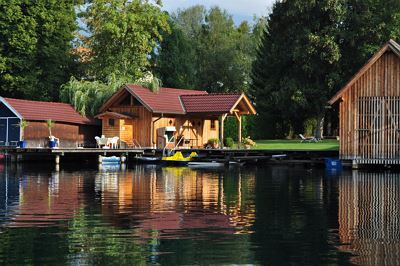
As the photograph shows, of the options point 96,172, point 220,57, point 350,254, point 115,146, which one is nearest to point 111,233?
point 350,254

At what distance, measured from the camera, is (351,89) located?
45656 mm

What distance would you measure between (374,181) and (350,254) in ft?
71.0

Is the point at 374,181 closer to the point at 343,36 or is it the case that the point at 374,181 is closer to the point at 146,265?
the point at 146,265

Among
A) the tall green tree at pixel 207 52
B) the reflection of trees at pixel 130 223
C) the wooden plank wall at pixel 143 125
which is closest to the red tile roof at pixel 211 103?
the wooden plank wall at pixel 143 125

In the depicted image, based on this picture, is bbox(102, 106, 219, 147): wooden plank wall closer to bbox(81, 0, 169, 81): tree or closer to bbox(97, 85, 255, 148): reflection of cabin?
bbox(97, 85, 255, 148): reflection of cabin

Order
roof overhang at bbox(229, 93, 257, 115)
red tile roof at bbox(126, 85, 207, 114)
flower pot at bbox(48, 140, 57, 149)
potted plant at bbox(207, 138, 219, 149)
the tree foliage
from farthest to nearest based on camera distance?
the tree foliage, potted plant at bbox(207, 138, 219, 149), roof overhang at bbox(229, 93, 257, 115), red tile roof at bbox(126, 85, 207, 114), flower pot at bbox(48, 140, 57, 149)

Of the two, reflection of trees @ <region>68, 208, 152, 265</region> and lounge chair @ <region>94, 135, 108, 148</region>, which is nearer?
reflection of trees @ <region>68, 208, 152, 265</region>

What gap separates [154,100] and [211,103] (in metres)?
4.45

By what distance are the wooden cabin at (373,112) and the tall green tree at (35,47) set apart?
29.6 m

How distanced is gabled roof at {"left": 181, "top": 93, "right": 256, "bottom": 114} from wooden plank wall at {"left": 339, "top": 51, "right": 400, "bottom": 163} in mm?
12011

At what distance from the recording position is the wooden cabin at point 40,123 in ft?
180

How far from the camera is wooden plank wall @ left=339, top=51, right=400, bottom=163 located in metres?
45.0

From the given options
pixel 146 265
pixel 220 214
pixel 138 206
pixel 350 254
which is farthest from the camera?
pixel 138 206

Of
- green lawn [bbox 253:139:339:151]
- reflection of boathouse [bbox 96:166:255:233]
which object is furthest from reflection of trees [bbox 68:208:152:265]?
green lawn [bbox 253:139:339:151]
